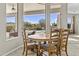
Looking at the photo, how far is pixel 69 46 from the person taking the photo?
8.23 ft

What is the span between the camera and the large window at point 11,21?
2436 mm

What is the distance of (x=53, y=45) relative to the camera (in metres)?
2.57

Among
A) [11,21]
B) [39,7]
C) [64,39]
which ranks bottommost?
[64,39]

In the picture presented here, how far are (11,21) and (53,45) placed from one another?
784 millimetres

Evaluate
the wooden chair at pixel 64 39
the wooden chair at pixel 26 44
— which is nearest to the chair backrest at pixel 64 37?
the wooden chair at pixel 64 39

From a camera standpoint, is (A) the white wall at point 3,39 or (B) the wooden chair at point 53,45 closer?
(A) the white wall at point 3,39

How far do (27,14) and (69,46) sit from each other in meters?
0.85

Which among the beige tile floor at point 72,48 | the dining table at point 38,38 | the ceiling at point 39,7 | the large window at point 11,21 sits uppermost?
the ceiling at point 39,7

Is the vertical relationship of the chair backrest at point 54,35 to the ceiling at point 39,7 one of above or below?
below

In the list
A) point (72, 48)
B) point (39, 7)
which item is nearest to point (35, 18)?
point (39, 7)

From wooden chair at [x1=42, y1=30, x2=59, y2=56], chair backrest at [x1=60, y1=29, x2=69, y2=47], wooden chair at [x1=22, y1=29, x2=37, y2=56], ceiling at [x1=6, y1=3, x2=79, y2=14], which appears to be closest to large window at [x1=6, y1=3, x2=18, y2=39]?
ceiling at [x1=6, y1=3, x2=79, y2=14]

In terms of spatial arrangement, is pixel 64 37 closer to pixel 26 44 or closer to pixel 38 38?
pixel 38 38

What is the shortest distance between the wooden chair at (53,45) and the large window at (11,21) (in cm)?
54

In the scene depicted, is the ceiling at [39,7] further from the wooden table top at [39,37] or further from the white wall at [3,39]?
the wooden table top at [39,37]
